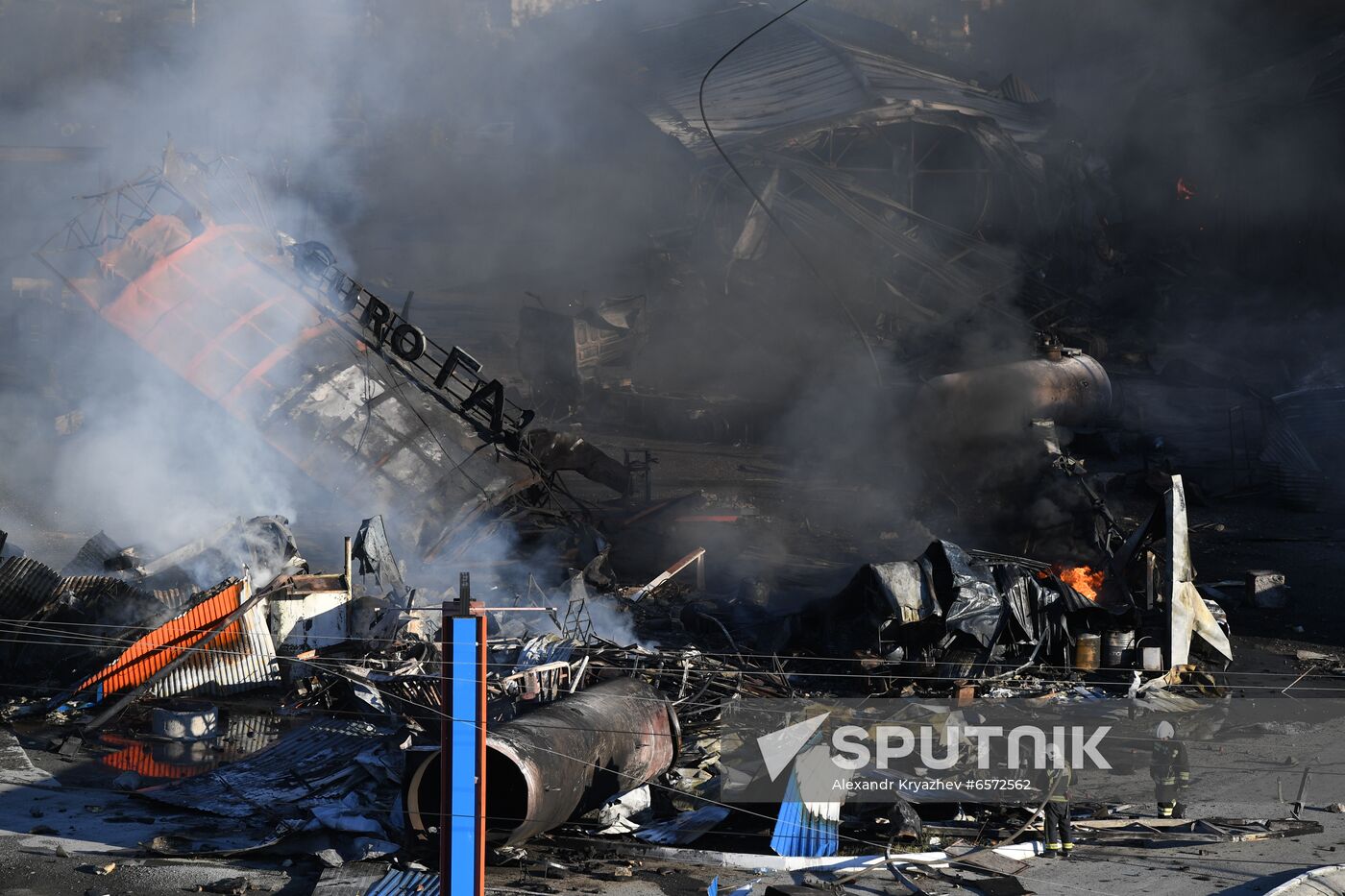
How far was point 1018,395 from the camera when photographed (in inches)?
672

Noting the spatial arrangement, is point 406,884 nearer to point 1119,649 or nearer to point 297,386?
point 1119,649

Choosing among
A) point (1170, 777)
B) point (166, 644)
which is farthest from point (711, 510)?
point (1170, 777)

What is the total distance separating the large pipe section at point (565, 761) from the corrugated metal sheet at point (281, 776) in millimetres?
1354

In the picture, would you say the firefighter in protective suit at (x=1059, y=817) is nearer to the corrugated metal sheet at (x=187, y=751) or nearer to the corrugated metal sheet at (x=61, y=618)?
the corrugated metal sheet at (x=187, y=751)

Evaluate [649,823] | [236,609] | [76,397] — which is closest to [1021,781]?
[649,823]

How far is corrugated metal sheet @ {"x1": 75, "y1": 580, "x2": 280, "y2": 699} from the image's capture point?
10.0 meters

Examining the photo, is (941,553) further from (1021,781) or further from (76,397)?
(76,397)

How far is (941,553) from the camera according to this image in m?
10.3

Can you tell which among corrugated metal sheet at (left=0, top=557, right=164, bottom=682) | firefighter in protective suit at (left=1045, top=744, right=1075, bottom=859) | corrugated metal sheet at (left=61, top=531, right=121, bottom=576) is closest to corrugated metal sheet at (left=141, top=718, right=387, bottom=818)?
corrugated metal sheet at (left=0, top=557, right=164, bottom=682)

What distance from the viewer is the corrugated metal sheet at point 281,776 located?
315 inches

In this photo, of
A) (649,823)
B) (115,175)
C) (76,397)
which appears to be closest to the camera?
(649,823)

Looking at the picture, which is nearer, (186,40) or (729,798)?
(729,798)

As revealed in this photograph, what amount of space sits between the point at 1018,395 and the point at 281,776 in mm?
11984

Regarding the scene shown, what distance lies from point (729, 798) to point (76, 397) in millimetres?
12211
